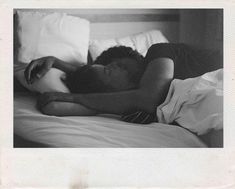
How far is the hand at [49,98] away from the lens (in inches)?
37.4

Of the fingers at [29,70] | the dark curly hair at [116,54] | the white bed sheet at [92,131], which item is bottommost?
the white bed sheet at [92,131]

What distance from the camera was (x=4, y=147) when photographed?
38.0 inches

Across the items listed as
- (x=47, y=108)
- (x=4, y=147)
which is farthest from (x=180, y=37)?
(x=4, y=147)

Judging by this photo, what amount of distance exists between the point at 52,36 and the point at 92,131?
0.24 metres

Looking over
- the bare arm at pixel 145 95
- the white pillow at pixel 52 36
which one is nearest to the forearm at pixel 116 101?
the bare arm at pixel 145 95

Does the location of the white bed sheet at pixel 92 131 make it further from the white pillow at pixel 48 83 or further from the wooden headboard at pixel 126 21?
the wooden headboard at pixel 126 21

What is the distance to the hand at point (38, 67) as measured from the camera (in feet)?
3.14

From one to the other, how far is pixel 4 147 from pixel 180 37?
480 millimetres

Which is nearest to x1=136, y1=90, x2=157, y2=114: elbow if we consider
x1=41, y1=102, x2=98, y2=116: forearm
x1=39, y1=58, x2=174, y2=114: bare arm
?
x1=39, y1=58, x2=174, y2=114: bare arm

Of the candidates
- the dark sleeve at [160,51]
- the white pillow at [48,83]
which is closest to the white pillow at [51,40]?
the white pillow at [48,83]

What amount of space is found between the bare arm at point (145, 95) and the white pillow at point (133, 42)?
43 millimetres

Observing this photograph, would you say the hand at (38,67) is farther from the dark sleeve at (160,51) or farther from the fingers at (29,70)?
the dark sleeve at (160,51)

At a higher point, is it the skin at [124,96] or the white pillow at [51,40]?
the white pillow at [51,40]
